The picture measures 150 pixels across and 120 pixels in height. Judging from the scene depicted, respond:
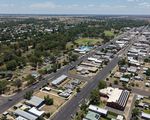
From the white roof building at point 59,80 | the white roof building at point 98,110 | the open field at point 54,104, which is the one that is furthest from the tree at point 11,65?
the white roof building at point 98,110

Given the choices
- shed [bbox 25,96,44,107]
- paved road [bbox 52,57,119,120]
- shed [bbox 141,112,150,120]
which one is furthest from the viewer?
shed [bbox 25,96,44,107]

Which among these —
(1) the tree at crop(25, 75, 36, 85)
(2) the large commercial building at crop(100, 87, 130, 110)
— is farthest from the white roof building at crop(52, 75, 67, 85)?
(2) the large commercial building at crop(100, 87, 130, 110)

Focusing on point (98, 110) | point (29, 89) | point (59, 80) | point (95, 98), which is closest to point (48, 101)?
point (29, 89)

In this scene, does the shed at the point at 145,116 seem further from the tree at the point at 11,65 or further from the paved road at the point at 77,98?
the tree at the point at 11,65

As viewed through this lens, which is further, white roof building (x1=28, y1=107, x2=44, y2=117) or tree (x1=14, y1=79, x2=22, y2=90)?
tree (x1=14, y1=79, x2=22, y2=90)

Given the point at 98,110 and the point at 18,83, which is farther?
the point at 18,83

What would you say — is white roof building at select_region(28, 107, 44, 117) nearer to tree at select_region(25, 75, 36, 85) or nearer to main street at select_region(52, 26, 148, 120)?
main street at select_region(52, 26, 148, 120)

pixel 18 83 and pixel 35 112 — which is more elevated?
pixel 18 83

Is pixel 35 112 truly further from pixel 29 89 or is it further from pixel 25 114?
pixel 29 89
